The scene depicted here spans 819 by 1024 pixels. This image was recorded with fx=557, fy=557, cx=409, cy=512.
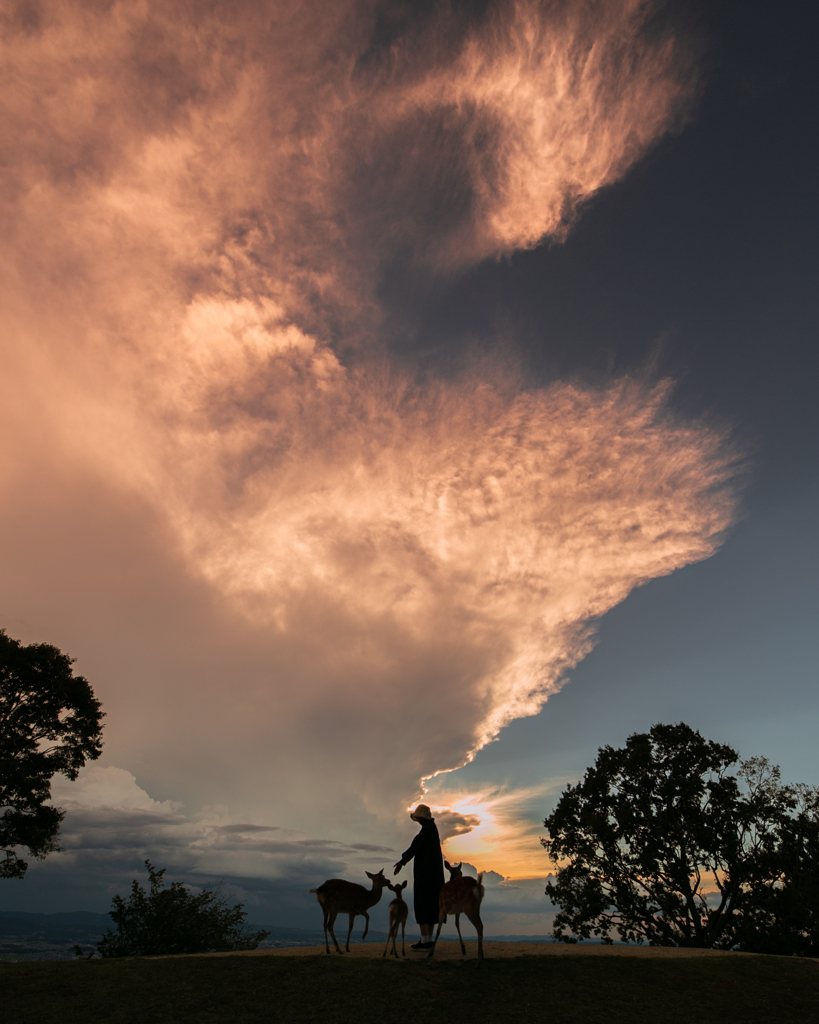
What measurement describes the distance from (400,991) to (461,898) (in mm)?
2235

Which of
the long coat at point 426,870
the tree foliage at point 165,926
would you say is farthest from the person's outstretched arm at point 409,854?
the tree foliage at point 165,926

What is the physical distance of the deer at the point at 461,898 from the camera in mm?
12812

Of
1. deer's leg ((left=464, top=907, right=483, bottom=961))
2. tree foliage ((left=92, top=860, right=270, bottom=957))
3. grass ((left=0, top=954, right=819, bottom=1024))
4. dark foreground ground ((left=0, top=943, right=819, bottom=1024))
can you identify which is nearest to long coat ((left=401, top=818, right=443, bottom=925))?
dark foreground ground ((left=0, top=943, right=819, bottom=1024))

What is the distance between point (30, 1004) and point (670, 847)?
31.0 meters

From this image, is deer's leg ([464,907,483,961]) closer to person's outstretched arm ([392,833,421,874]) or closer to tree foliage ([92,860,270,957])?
person's outstretched arm ([392,833,421,874])

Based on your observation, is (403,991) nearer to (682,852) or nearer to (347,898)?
(347,898)

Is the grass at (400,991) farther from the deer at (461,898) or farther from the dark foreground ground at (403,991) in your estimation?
the deer at (461,898)

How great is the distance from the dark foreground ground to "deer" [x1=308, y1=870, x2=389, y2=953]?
0.83 meters

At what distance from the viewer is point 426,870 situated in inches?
575

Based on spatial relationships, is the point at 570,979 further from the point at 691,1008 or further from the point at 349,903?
the point at 349,903

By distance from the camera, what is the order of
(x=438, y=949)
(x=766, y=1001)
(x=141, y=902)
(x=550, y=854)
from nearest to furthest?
(x=766, y=1001)
(x=438, y=949)
(x=141, y=902)
(x=550, y=854)

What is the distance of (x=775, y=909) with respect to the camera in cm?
2839

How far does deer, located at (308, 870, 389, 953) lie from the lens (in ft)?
45.3

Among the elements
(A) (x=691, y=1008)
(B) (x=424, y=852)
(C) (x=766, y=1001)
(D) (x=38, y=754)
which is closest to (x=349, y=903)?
(B) (x=424, y=852)
